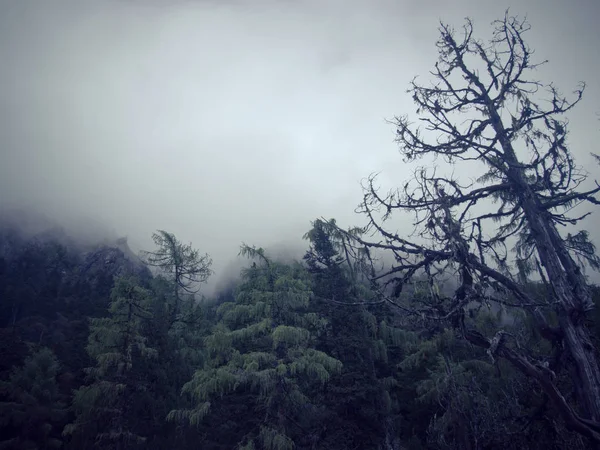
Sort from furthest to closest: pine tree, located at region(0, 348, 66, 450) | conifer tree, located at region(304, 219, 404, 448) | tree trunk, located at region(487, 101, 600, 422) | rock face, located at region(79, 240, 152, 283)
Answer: rock face, located at region(79, 240, 152, 283) → pine tree, located at region(0, 348, 66, 450) → conifer tree, located at region(304, 219, 404, 448) → tree trunk, located at region(487, 101, 600, 422)

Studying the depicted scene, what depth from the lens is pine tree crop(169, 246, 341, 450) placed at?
521 inches

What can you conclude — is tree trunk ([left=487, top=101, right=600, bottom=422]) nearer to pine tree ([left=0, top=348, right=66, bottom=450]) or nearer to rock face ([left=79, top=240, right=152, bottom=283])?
pine tree ([left=0, top=348, right=66, bottom=450])

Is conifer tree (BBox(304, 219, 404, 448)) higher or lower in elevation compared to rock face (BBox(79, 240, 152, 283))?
lower

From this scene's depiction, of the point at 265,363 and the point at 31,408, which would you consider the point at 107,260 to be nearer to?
the point at 31,408

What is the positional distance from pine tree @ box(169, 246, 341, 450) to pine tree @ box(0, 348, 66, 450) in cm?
1378

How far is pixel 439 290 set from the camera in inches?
159

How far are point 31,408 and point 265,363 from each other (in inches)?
762

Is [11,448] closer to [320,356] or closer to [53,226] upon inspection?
[320,356]

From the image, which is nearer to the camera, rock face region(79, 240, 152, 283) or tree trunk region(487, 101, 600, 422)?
tree trunk region(487, 101, 600, 422)

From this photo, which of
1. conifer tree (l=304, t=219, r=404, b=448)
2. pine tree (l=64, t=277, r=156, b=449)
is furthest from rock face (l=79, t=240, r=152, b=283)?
conifer tree (l=304, t=219, r=404, b=448)

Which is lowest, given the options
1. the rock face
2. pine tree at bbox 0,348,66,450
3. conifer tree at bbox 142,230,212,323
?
pine tree at bbox 0,348,66,450

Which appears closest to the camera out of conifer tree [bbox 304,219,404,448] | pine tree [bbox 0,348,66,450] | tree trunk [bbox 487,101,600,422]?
tree trunk [bbox 487,101,600,422]

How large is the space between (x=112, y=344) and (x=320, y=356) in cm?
1196

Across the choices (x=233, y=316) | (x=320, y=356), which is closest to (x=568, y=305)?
(x=320, y=356)
